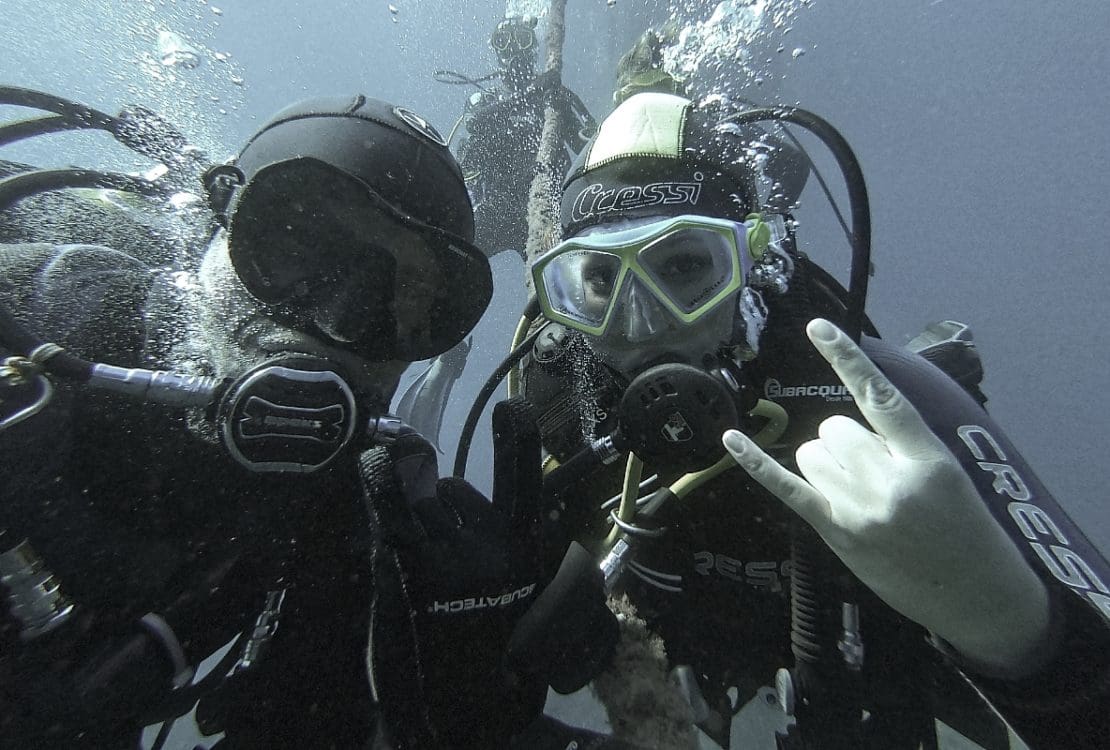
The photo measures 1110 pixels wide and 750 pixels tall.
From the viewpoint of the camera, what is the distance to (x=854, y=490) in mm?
1258

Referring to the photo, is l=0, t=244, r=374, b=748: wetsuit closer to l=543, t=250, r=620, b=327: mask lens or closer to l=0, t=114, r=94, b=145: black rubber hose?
l=0, t=114, r=94, b=145: black rubber hose

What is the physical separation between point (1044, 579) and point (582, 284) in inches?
82.4

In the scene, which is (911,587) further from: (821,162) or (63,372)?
(821,162)

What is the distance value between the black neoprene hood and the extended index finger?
65.0 inches

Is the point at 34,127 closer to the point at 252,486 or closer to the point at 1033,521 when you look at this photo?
the point at 252,486

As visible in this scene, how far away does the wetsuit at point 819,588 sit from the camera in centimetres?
141

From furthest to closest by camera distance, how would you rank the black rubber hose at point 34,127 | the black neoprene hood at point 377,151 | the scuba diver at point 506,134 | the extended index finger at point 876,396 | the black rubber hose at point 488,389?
1. the scuba diver at point 506,134
2. the black rubber hose at point 488,389
3. the black rubber hose at point 34,127
4. the black neoprene hood at point 377,151
5. the extended index finger at point 876,396

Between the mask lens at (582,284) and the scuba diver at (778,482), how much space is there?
0.01m

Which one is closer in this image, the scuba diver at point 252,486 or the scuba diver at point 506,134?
the scuba diver at point 252,486

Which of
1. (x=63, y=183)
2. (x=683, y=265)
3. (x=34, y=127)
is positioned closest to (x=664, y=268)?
(x=683, y=265)

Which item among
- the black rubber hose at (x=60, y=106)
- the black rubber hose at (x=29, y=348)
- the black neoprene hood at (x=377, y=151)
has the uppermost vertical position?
the black rubber hose at (x=60, y=106)

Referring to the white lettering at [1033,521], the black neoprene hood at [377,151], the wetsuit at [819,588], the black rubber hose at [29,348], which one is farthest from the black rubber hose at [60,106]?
the white lettering at [1033,521]

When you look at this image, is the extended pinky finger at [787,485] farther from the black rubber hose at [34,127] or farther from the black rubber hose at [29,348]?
the black rubber hose at [34,127]

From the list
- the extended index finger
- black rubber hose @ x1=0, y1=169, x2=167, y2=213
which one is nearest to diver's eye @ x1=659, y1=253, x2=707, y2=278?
the extended index finger
